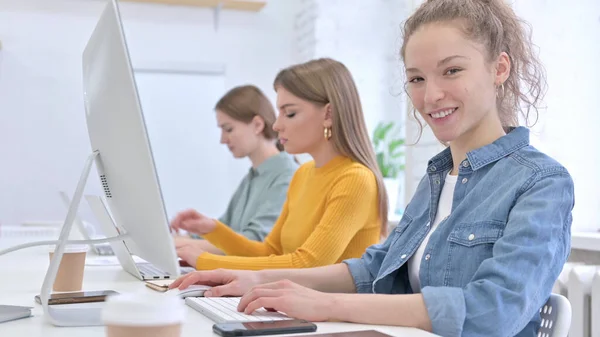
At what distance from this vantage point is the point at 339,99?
6.61 ft

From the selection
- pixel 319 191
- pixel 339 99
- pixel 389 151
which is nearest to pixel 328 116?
pixel 339 99

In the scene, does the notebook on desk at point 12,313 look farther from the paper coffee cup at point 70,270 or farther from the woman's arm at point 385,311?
the woman's arm at point 385,311

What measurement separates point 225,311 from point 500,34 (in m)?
0.69

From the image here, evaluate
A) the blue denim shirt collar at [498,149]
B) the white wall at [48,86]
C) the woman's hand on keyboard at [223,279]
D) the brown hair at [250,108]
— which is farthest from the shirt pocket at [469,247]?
the white wall at [48,86]

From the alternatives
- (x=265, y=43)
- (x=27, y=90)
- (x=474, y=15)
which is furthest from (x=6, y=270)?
(x=265, y=43)

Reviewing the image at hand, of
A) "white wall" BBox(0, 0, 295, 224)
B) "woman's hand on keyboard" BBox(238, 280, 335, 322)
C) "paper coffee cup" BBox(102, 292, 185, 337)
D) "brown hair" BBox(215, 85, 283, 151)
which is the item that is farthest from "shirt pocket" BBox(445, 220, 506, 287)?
"white wall" BBox(0, 0, 295, 224)

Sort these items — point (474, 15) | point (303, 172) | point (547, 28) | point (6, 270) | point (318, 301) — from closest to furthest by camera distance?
point (318, 301)
point (474, 15)
point (6, 270)
point (303, 172)
point (547, 28)

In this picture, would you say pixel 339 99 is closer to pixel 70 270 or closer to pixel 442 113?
pixel 442 113

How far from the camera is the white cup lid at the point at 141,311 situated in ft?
2.29

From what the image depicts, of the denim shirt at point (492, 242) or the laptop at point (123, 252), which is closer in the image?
the denim shirt at point (492, 242)

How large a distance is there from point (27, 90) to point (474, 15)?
11.7 ft

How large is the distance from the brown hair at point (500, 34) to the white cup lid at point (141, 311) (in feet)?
2.51

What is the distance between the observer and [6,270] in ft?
5.70

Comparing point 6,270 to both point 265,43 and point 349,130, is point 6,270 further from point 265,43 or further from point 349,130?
point 265,43
